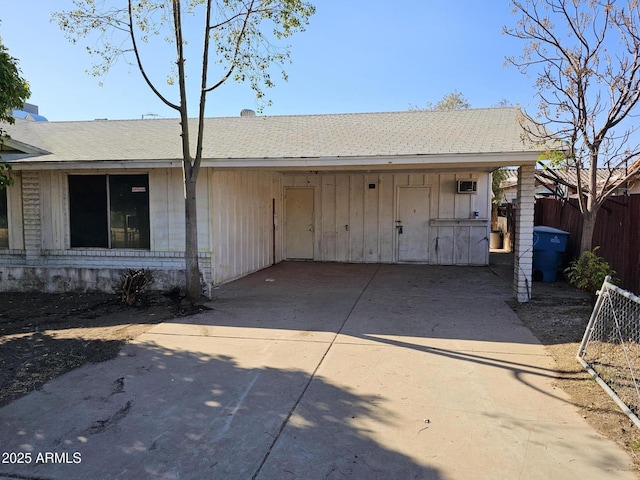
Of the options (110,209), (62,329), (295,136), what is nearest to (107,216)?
(110,209)

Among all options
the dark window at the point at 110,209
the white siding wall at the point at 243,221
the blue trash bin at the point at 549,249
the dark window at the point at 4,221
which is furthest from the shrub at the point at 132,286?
the blue trash bin at the point at 549,249

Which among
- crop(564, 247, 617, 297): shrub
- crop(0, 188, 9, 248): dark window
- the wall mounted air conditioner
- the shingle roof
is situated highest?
the shingle roof

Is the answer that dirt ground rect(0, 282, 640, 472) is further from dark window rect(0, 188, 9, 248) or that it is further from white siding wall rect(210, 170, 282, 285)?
white siding wall rect(210, 170, 282, 285)

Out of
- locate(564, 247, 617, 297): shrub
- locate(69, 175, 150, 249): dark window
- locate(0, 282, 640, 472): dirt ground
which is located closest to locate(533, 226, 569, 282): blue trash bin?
locate(0, 282, 640, 472): dirt ground

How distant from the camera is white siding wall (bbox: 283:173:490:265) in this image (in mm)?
13234

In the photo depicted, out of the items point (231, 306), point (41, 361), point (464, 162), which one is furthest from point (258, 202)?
point (41, 361)

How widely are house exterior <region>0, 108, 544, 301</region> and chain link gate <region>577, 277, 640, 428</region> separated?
241 cm

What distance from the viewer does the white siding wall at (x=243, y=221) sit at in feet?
31.7

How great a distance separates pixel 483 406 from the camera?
4051 millimetres

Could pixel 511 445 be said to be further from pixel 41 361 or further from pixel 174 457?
pixel 41 361

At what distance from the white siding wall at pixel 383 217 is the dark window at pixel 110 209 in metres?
5.80

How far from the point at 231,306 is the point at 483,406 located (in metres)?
5.00

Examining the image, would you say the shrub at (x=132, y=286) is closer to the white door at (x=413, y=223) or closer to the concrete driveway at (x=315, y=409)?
the concrete driveway at (x=315, y=409)

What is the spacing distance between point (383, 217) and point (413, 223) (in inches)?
36.1
